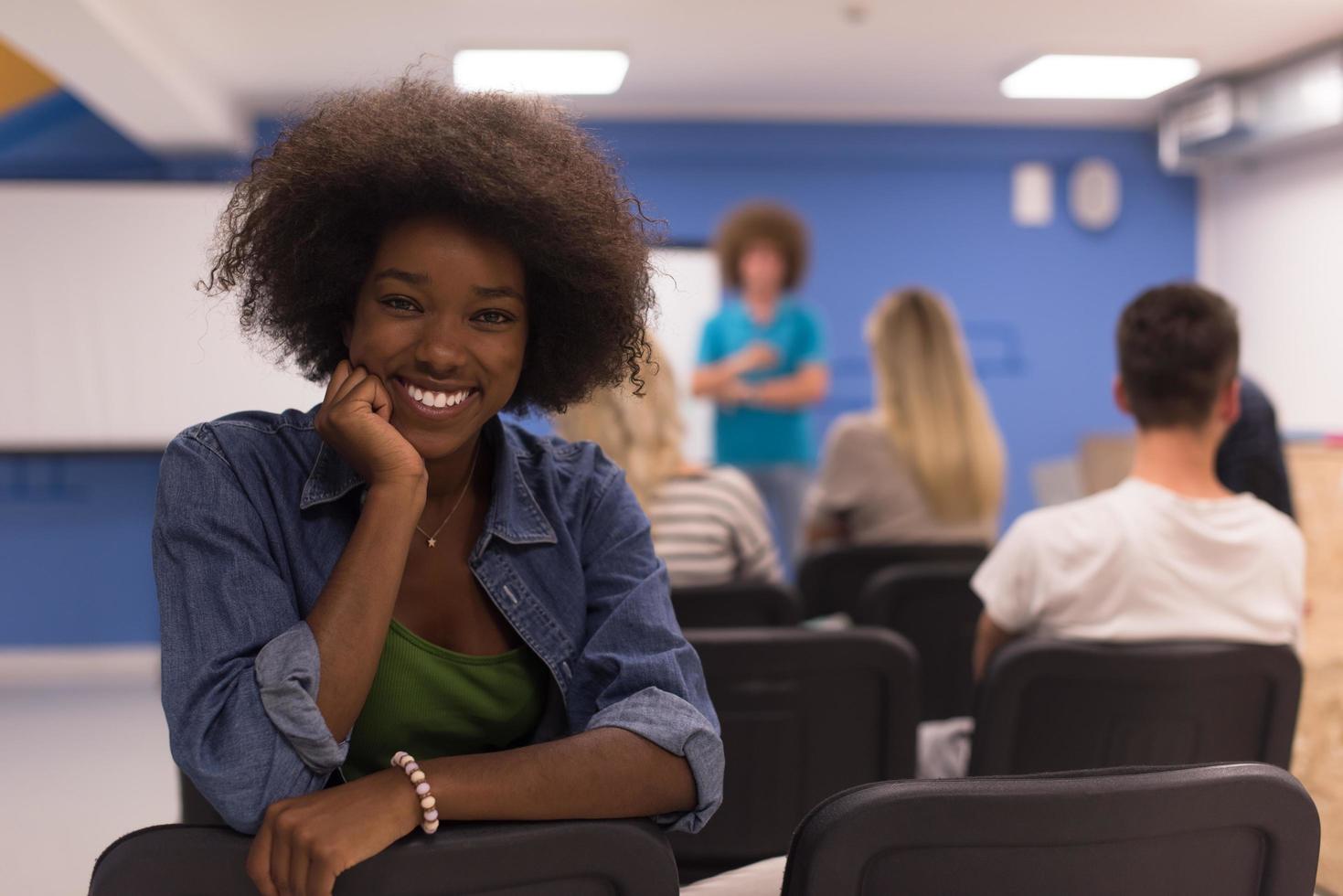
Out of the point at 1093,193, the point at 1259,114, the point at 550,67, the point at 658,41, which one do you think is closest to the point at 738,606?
the point at 658,41

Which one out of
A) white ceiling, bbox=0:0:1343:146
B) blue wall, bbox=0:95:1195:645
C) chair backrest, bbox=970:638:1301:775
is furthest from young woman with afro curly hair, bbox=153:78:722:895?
blue wall, bbox=0:95:1195:645

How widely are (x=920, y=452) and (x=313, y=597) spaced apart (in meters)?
2.14

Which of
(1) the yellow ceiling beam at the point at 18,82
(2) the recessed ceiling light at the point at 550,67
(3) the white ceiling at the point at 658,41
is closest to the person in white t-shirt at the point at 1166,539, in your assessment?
(3) the white ceiling at the point at 658,41

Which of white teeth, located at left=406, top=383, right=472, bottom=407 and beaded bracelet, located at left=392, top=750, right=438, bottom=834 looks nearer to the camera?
beaded bracelet, located at left=392, top=750, right=438, bottom=834

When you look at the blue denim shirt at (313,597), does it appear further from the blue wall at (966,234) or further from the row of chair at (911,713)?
the blue wall at (966,234)

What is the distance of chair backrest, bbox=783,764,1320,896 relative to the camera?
851 millimetres

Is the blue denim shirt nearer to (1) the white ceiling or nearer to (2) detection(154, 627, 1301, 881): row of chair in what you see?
(2) detection(154, 627, 1301, 881): row of chair

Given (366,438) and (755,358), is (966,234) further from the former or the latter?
(366,438)

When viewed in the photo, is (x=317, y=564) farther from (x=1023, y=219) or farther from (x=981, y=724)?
(x=1023, y=219)

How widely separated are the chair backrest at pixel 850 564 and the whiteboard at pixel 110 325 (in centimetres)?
277

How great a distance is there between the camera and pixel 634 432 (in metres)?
2.43

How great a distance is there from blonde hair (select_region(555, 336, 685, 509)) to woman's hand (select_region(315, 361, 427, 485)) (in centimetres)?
122

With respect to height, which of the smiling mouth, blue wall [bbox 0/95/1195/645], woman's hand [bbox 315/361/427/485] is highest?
blue wall [bbox 0/95/1195/645]

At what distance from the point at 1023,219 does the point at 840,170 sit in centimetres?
99
